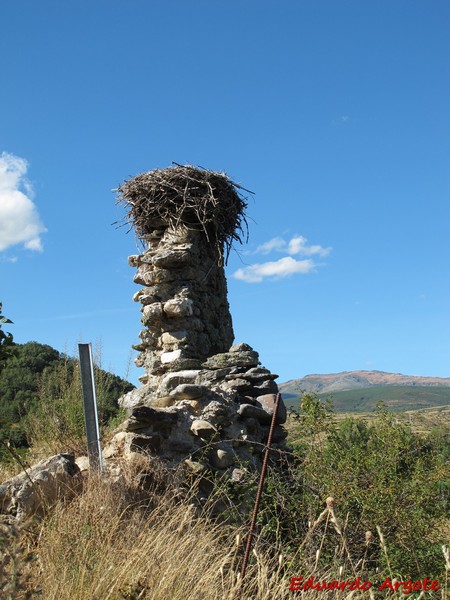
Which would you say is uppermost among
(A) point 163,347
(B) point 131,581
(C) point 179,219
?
(C) point 179,219

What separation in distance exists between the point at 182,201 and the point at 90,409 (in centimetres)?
392

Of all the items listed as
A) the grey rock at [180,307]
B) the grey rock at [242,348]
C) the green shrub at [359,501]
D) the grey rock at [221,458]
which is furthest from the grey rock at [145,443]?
the grey rock at [180,307]

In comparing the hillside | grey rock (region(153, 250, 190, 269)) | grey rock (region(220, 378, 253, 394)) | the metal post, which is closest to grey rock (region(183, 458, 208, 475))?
the metal post

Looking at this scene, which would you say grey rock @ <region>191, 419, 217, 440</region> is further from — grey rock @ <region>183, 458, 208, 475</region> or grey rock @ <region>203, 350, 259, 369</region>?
grey rock @ <region>203, 350, 259, 369</region>

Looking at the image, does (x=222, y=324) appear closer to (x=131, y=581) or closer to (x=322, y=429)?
(x=322, y=429)

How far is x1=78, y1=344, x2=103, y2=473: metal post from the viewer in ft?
17.6

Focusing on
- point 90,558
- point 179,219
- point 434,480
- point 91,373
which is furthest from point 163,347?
point 90,558

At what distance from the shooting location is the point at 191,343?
799 centimetres

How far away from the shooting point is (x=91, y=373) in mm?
5664

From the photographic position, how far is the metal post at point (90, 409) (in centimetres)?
535

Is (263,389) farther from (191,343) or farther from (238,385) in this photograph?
(191,343)

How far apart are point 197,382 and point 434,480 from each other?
278 cm

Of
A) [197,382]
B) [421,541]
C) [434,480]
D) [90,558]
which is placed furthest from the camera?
[197,382]

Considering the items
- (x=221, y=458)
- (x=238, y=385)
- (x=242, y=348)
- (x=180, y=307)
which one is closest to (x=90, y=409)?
(x=221, y=458)
